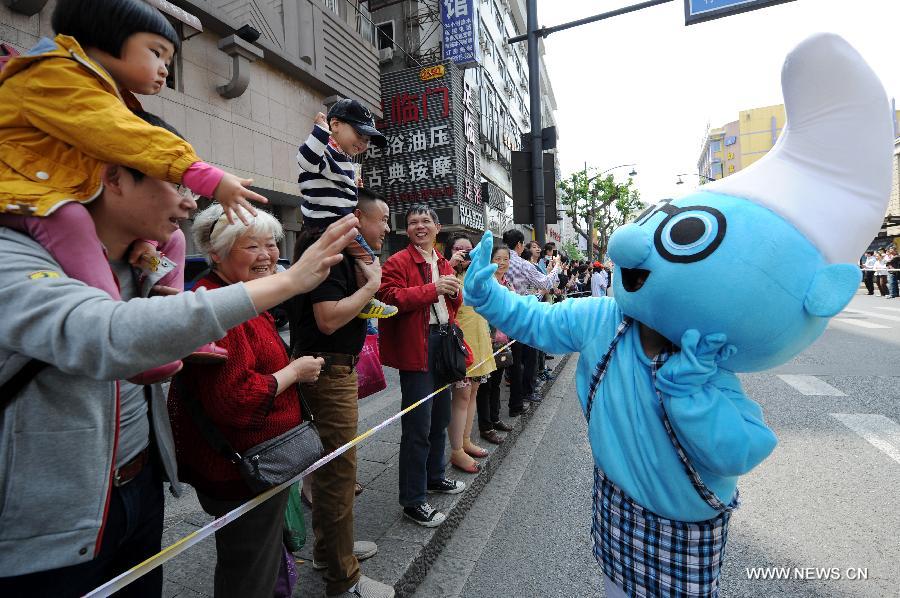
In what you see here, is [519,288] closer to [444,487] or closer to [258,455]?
[444,487]

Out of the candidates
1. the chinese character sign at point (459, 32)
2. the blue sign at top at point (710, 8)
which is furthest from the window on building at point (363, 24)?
the blue sign at top at point (710, 8)

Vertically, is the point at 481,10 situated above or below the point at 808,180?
above

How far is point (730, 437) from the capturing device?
1.37 meters

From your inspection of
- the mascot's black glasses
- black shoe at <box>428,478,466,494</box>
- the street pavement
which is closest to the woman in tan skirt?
the street pavement

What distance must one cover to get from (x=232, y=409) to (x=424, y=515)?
5.85ft

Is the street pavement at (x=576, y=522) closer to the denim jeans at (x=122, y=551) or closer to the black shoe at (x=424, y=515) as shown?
the black shoe at (x=424, y=515)

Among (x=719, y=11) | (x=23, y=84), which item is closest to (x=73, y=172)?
(x=23, y=84)

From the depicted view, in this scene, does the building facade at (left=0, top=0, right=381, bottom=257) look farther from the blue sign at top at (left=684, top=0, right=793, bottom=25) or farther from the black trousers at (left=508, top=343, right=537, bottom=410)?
the blue sign at top at (left=684, top=0, right=793, bottom=25)

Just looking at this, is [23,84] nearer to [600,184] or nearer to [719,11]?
[719,11]

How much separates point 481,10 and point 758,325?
77.7ft

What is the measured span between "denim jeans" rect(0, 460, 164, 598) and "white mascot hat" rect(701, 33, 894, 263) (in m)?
2.04

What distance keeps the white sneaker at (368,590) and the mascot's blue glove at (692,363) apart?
1.73 meters

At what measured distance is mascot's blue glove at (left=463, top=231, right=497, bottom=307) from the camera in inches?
72.3

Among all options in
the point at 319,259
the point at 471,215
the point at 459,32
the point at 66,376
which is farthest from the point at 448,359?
the point at 459,32
